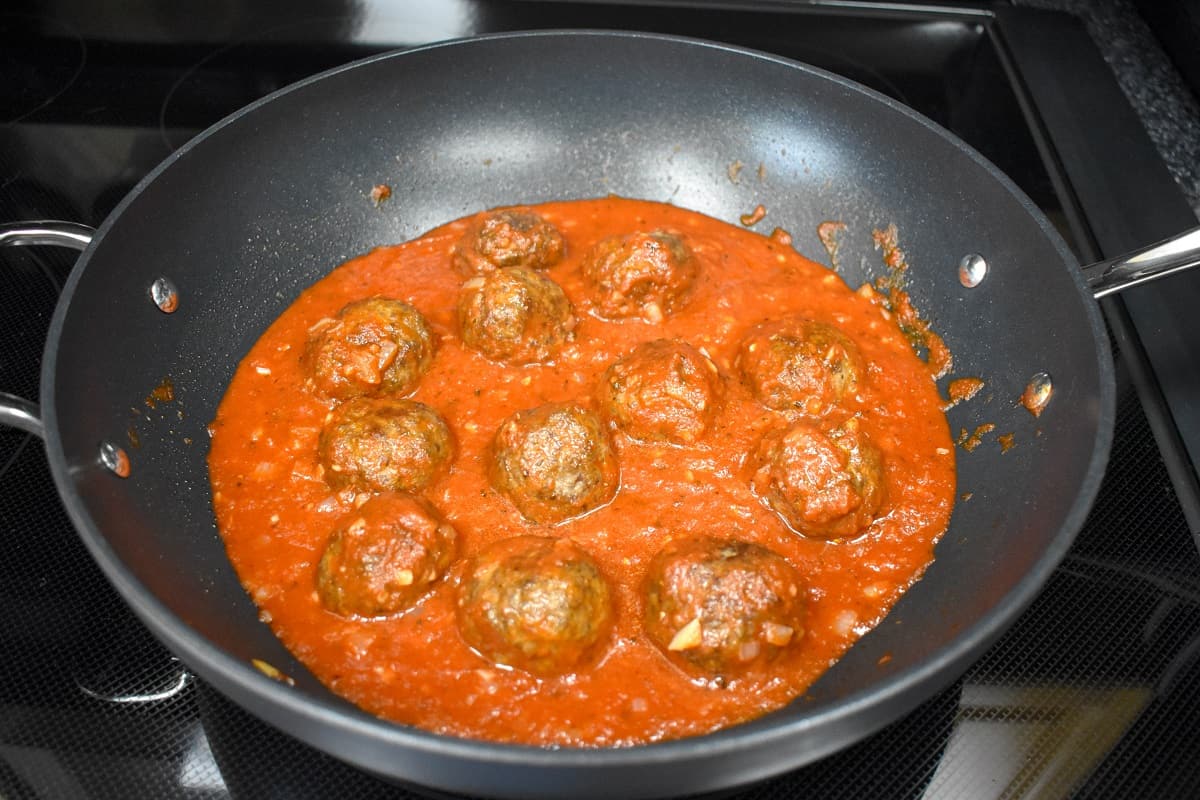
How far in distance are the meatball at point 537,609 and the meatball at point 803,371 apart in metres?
1.06

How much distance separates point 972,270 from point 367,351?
88.8 inches

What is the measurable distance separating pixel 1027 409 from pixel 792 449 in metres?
0.86

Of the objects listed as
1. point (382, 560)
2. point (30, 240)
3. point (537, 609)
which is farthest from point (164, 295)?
point (537, 609)

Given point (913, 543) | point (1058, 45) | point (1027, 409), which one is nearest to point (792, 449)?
point (913, 543)

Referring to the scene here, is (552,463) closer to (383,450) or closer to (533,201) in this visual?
(383,450)

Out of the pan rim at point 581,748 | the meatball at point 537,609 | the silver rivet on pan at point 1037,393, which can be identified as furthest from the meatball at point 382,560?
the silver rivet on pan at point 1037,393

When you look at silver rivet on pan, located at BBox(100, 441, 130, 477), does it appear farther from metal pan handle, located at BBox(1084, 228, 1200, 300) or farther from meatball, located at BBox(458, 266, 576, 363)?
Result: metal pan handle, located at BBox(1084, 228, 1200, 300)

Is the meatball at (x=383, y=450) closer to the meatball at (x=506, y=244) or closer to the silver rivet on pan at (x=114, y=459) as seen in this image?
the silver rivet on pan at (x=114, y=459)

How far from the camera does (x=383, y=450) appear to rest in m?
3.12

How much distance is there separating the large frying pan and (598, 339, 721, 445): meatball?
90 cm

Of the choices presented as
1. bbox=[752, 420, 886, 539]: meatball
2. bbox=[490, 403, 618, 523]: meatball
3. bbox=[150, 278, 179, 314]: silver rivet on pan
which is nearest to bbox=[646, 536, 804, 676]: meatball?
bbox=[752, 420, 886, 539]: meatball

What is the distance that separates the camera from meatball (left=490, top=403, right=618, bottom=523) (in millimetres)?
3072

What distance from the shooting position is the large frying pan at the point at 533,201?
2174 mm

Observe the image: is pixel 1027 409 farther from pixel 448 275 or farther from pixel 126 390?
pixel 126 390
